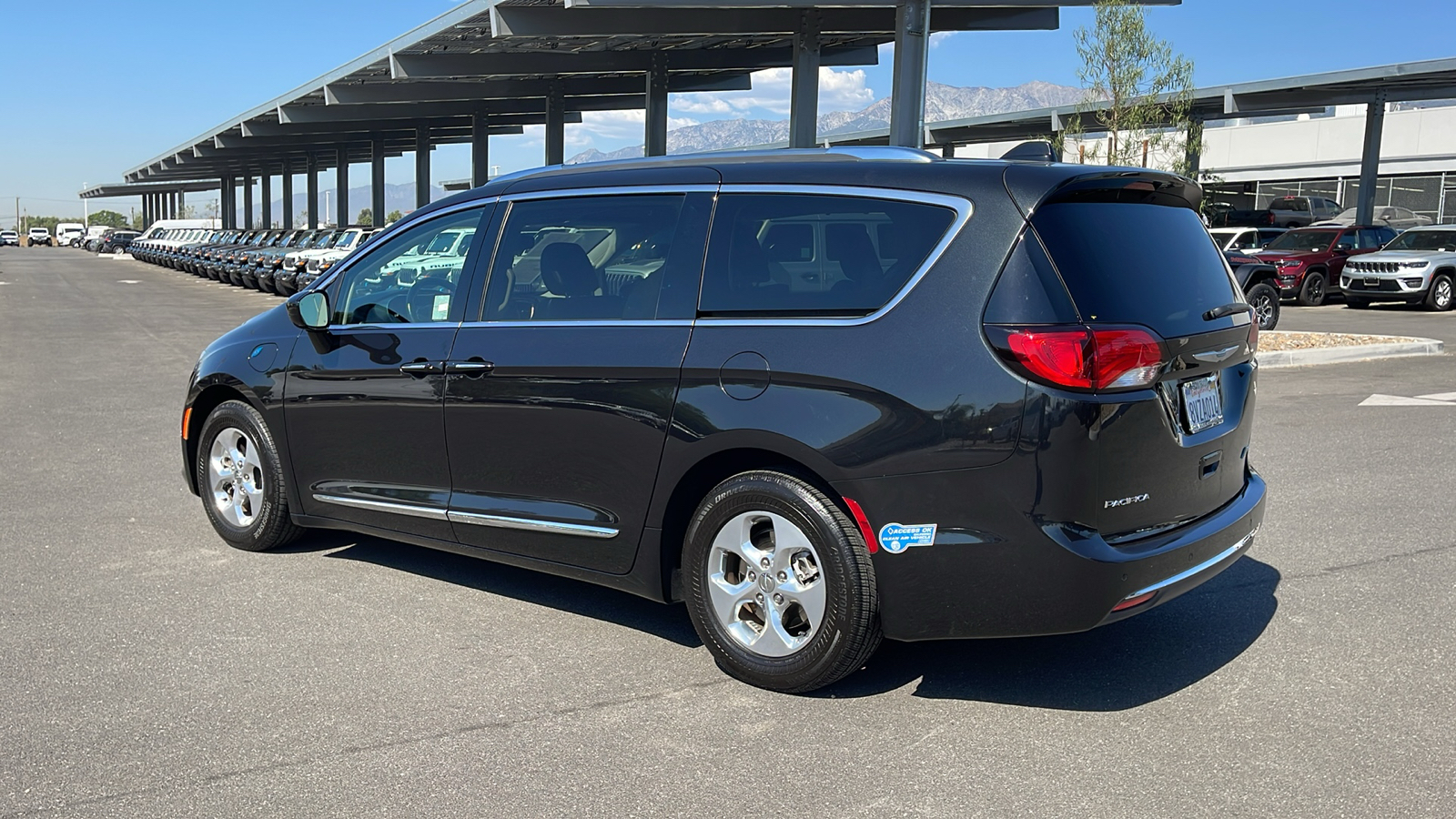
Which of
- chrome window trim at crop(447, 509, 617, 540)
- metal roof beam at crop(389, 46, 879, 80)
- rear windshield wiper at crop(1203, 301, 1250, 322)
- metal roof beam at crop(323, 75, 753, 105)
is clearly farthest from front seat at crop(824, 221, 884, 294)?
metal roof beam at crop(323, 75, 753, 105)

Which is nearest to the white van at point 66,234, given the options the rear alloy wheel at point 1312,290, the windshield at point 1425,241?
the rear alloy wheel at point 1312,290

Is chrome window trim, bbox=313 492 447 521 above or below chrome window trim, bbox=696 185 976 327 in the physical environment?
below

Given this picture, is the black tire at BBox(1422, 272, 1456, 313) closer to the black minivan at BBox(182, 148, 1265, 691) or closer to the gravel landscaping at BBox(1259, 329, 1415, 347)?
the gravel landscaping at BBox(1259, 329, 1415, 347)

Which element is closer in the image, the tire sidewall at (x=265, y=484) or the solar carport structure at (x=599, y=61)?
the tire sidewall at (x=265, y=484)

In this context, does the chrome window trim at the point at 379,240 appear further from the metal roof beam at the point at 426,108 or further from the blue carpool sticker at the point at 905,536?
the metal roof beam at the point at 426,108

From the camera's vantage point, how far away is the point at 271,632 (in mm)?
4895

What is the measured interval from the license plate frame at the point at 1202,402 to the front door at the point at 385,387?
2810mm

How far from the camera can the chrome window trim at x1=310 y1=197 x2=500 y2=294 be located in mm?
5371

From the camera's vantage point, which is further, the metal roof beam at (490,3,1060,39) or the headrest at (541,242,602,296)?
the metal roof beam at (490,3,1060,39)

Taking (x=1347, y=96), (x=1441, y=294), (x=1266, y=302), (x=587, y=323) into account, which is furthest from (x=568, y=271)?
(x=1347, y=96)

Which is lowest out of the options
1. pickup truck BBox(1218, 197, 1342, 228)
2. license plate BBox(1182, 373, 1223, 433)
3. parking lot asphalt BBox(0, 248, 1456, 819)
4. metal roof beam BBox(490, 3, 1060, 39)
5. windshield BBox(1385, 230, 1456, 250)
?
parking lot asphalt BBox(0, 248, 1456, 819)

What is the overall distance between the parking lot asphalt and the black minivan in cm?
35

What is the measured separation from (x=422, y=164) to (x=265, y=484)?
5066 cm

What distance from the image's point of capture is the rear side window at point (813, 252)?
409 cm
